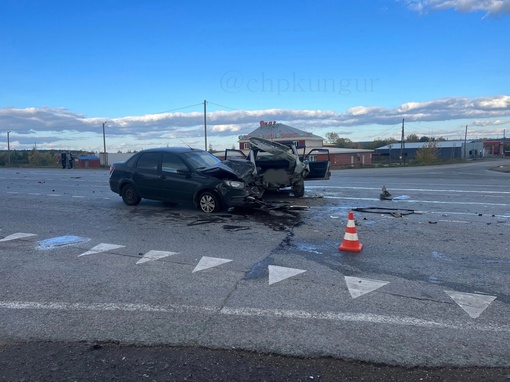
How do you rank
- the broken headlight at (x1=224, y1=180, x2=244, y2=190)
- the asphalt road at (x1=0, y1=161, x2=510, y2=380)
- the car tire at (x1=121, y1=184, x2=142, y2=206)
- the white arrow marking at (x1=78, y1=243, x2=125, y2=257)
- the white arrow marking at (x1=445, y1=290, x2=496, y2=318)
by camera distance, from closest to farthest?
the asphalt road at (x1=0, y1=161, x2=510, y2=380)
the white arrow marking at (x1=445, y1=290, x2=496, y2=318)
the white arrow marking at (x1=78, y1=243, x2=125, y2=257)
the broken headlight at (x1=224, y1=180, x2=244, y2=190)
the car tire at (x1=121, y1=184, x2=142, y2=206)

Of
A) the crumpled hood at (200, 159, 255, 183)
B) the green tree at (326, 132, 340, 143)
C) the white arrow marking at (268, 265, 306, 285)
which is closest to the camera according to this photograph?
the white arrow marking at (268, 265, 306, 285)

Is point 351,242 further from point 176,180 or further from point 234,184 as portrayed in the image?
point 176,180

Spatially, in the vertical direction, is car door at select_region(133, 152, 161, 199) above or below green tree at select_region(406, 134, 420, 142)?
below

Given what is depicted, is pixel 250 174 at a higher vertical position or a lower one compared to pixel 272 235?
higher

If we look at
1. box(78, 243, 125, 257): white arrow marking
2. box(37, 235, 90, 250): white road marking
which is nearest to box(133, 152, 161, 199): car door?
box(37, 235, 90, 250): white road marking

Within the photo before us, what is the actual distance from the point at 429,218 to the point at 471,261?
3.86 meters

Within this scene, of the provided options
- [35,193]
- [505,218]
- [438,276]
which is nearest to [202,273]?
[438,276]

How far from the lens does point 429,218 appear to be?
10227mm

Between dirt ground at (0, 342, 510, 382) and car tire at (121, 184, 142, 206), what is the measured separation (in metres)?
8.61

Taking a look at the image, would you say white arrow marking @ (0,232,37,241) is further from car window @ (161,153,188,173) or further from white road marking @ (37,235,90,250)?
car window @ (161,153,188,173)

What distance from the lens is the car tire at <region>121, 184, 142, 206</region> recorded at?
1224cm

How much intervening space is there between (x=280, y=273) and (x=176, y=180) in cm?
598

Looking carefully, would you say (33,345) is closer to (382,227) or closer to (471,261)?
(471,261)

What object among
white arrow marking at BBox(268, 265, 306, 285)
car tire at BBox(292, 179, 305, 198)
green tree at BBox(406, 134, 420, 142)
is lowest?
white arrow marking at BBox(268, 265, 306, 285)
